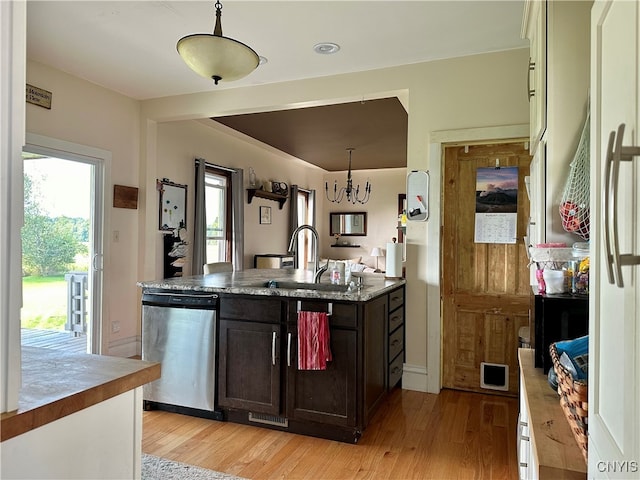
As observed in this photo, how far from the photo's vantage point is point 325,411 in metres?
2.59

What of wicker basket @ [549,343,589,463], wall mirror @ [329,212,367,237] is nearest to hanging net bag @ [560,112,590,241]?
wicker basket @ [549,343,589,463]

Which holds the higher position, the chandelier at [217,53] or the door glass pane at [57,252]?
the chandelier at [217,53]

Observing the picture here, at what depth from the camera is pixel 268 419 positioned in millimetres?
2775

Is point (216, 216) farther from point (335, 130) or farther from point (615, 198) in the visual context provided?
point (615, 198)

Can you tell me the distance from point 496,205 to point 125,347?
3.71 metres

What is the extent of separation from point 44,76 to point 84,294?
1903mm

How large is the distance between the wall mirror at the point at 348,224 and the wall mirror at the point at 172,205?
4261mm

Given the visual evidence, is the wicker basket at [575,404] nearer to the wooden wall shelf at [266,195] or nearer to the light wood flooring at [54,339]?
the light wood flooring at [54,339]

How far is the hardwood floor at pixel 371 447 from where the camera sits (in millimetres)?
2283

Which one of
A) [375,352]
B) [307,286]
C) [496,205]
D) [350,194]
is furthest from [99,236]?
[350,194]

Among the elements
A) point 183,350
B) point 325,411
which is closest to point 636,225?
point 325,411

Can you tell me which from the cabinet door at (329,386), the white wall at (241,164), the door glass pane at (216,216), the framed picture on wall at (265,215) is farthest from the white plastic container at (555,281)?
the framed picture on wall at (265,215)

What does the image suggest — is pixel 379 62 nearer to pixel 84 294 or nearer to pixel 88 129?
pixel 88 129

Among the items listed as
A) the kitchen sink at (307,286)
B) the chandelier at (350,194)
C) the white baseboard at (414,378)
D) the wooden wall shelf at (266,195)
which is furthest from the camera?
the chandelier at (350,194)
